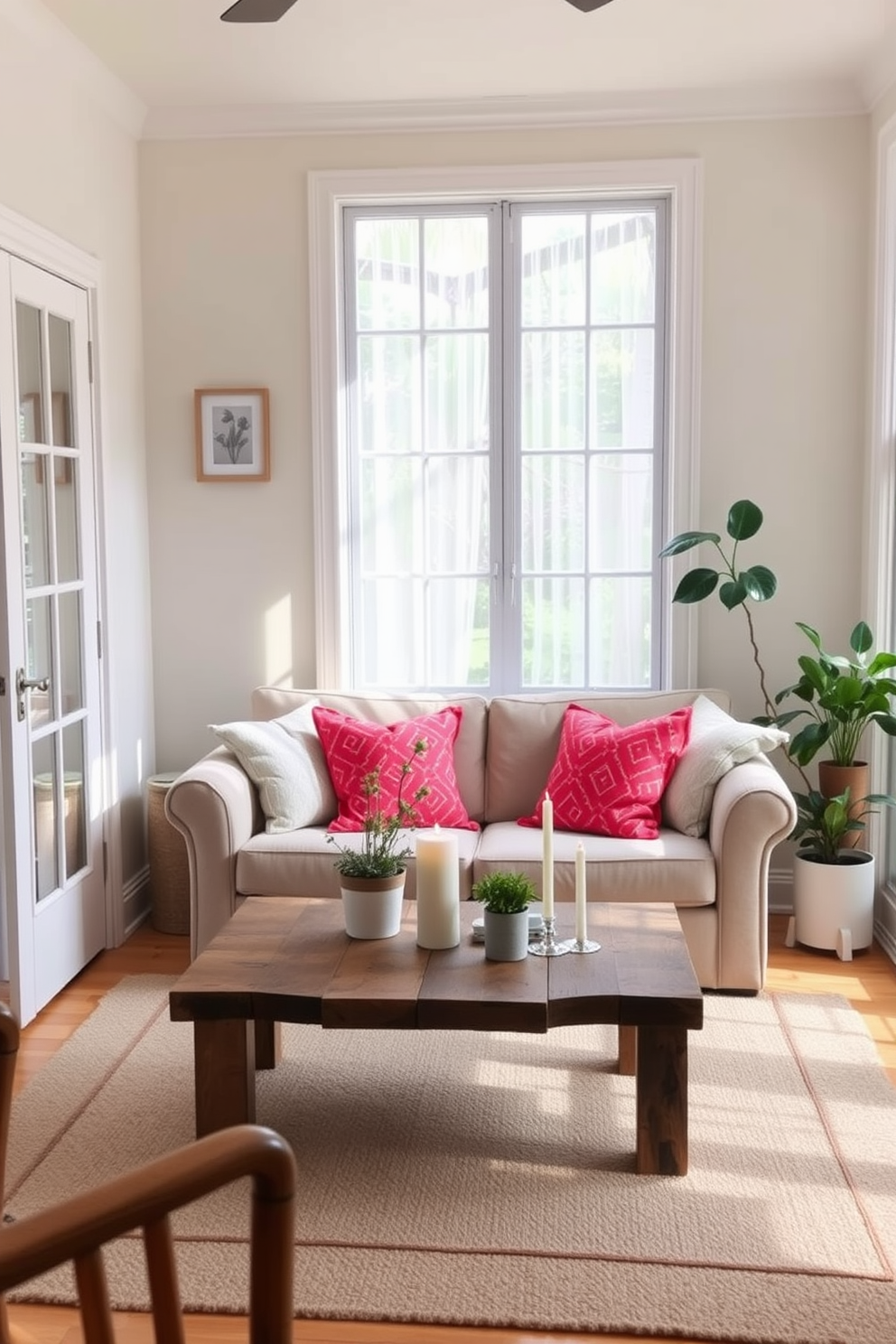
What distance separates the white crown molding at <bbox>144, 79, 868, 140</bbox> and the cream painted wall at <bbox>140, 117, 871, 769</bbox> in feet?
0.14

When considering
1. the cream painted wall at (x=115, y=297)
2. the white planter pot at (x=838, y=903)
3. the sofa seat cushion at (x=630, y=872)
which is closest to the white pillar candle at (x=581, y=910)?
the sofa seat cushion at (x=630, y=872)

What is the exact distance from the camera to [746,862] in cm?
371

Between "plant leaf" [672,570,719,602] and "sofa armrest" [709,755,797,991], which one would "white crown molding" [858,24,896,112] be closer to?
"plant leaf" [672,570,719,602]

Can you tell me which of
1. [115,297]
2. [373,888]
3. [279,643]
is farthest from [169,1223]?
[115,297]

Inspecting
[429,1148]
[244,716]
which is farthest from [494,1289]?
[244,716]

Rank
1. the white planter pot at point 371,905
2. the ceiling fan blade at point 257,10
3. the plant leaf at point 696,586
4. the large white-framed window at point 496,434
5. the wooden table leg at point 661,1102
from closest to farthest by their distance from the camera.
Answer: the ceiling fan blade at point 257,10 → the wooden table leg at point 661,1102 → the white planter pot at point 371,905 → the plant leaf at point 696,586 → the large white-framed window at point 496,434

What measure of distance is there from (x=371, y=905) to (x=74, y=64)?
8.99 feet

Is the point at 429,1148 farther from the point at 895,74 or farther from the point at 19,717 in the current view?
the point at 895,74

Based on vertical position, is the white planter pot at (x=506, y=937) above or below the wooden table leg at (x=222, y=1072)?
above

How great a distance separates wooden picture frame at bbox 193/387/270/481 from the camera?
466 cm

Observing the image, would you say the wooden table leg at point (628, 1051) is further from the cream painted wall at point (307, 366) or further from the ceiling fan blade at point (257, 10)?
the ceiling fan blade at point (257, 10)

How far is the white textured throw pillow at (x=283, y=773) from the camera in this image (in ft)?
13.1

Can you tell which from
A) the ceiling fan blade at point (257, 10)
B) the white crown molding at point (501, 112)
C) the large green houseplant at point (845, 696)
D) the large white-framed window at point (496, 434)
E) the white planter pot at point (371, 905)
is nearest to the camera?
the ceiling fan blade at point (257, 10)

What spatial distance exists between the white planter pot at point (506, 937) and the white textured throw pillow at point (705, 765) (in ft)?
4.00
